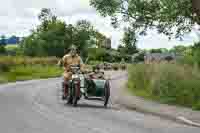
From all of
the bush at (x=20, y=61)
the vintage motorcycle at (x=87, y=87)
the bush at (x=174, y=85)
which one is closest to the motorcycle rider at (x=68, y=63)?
the vintage motorcycle at (x=87, y=87)

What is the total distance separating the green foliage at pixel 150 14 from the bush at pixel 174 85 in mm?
4330

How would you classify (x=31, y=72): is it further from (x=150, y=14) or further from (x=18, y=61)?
(x=150, y=14)

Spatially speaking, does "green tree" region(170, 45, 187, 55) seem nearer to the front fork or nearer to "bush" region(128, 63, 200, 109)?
"bush" region(128, 63, 200, 109)

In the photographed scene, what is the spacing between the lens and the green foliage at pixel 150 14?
28608 mm

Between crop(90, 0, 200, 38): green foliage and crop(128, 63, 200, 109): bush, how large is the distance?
4330 mm

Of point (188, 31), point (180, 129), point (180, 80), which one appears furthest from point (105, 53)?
point (180, 129)

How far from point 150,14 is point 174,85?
11.4 meters

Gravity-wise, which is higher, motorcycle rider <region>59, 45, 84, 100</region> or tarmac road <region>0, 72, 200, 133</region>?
motorcycle rider <region>59, 45, 84, 100</region>

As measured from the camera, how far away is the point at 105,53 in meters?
108

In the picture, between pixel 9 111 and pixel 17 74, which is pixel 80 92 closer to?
pixel 9 111

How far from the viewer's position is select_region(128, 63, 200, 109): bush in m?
18.3

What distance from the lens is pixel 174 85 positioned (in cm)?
1966

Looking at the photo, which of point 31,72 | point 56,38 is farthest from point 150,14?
point 56,38

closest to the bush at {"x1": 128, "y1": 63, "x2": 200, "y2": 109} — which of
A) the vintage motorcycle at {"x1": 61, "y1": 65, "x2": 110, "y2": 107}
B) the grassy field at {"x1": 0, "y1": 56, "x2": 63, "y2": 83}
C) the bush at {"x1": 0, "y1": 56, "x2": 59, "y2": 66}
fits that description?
the vintage motorcycle at {"x1": 61, "y1": 65, "x2": 110, "y2": 107}
